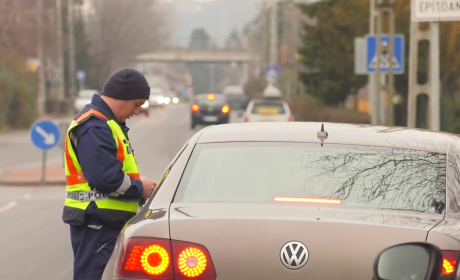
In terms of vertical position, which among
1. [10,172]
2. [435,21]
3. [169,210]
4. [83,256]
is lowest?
[10,172]

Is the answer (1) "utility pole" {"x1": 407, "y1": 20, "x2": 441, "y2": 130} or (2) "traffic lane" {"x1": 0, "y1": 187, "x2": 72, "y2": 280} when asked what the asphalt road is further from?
(1) "utility pole" {"x1": 407, "y1": 20, "x2": 441, "y2": 130}

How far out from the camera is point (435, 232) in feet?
14.3

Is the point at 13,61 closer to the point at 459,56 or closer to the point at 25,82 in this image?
the point at 25,82

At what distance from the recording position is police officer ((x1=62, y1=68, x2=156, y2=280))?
18.4 ft

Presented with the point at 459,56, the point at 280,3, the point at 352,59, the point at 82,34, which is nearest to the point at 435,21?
the point at 459,56

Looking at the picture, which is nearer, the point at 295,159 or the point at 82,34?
the point at 295,159

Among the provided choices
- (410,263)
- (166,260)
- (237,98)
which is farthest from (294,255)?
(237,98)

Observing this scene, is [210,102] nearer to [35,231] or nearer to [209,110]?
[209,110]

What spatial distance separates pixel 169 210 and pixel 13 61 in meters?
45.2

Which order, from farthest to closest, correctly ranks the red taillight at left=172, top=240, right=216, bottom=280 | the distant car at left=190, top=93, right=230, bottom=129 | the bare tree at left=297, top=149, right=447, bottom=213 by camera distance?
the distant car at left=190, top=93, right=230, bottom=129 → the bare tree at left=297, top=149, right=447, bottom=213 → the red taillight at left=172, top=240, right=216, bottom=280

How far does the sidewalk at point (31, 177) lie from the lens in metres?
19.6

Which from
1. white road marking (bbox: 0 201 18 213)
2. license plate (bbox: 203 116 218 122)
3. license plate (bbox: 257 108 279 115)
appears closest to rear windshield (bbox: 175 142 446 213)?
white road marking (bbox: 0 201 18 213)

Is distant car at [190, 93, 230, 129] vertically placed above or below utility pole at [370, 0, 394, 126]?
below

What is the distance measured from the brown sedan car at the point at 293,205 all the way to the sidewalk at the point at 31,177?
14.1 m
